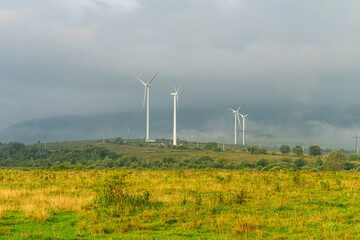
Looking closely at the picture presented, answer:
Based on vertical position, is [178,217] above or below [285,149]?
below

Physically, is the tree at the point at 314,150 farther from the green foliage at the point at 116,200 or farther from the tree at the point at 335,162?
the green foliage at the point at 116,200

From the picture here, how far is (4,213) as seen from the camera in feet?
66.7

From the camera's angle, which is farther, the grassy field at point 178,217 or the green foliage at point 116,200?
the green foliage at point 116,200

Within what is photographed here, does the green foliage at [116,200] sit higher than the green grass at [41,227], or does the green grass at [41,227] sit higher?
the green foliage at [116,200]

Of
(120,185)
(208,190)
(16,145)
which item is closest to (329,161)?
(208,190)

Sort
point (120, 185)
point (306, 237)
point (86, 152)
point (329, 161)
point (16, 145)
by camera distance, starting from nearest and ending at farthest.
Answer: point (306, 237)
point (120, 185)
point (329, 161)
point (86, 152)
point (16, 145)

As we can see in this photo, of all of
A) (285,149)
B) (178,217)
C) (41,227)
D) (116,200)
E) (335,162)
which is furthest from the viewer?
(285,149)

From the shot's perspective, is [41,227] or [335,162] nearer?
[41,227]

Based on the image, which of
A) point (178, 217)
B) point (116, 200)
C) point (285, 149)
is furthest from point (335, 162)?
point (285, 149)

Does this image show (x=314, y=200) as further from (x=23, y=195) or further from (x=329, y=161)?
(x=329, y=161)

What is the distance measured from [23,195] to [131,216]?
504 inches

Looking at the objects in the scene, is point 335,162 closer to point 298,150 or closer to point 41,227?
point 298,150

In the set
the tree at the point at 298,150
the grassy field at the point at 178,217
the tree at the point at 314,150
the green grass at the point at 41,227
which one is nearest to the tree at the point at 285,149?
the tree at the point at 298,150

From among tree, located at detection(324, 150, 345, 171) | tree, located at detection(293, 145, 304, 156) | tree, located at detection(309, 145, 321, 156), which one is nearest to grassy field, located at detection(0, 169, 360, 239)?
tree, located at detection(324, 150, 345, 171)
